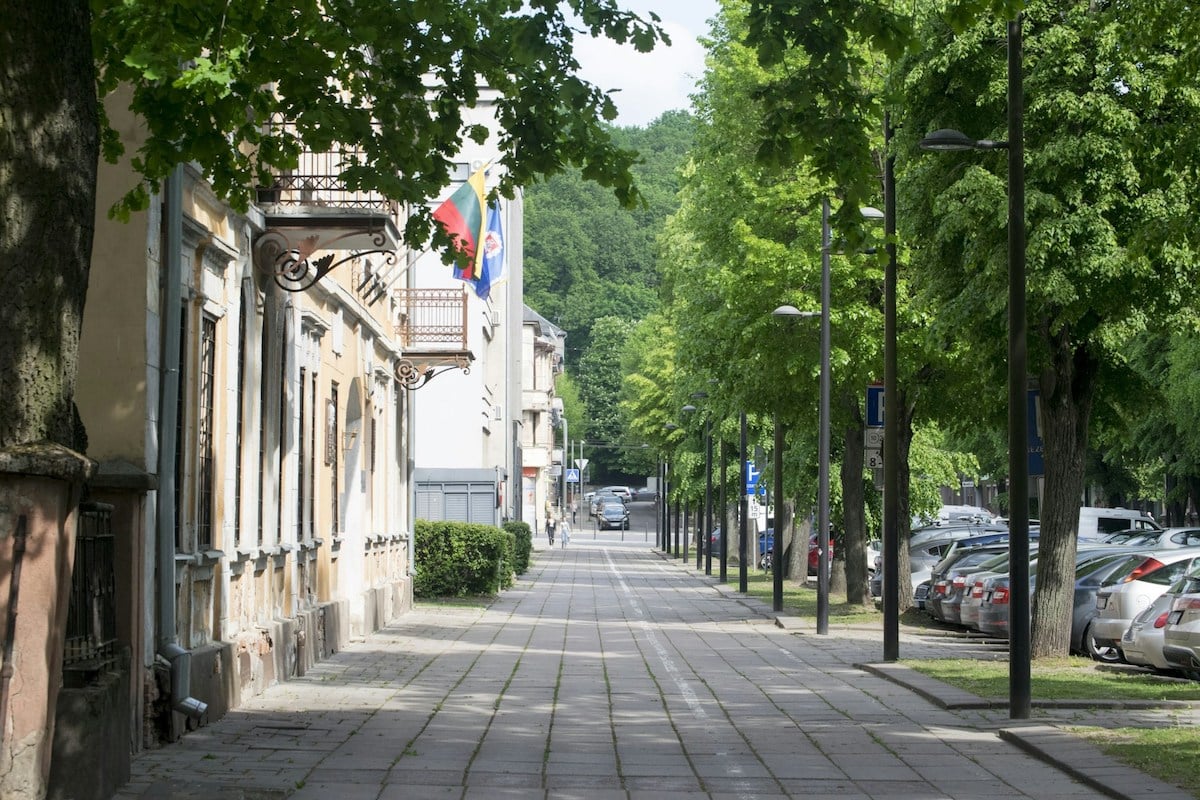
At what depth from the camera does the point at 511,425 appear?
236 feet

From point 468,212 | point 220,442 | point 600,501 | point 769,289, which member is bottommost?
point 600,501

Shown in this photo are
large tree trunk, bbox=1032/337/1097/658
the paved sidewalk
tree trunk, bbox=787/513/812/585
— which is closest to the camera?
the paved sidewalk

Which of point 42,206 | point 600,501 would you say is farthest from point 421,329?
point 600,501

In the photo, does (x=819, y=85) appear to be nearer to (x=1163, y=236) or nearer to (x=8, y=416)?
(x=1163, y=236)

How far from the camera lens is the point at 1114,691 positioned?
16484mm

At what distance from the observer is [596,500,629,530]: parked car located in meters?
119

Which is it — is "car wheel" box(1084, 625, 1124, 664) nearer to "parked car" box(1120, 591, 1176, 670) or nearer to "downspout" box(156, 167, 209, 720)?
"parked car" box(1120, 591, 1176, 670)

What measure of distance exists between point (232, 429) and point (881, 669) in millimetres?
8120

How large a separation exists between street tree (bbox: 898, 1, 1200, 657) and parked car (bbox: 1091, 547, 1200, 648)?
2.13 feet

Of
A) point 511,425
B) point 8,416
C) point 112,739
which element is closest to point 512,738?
point 112,739

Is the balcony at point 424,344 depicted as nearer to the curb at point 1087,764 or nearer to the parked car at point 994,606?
the parked car at point 994,606

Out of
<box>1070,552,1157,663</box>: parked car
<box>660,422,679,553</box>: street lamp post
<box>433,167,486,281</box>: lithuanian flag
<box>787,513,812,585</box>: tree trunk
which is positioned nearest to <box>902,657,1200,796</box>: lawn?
<box>1070,552,1157,663</box>: parked car

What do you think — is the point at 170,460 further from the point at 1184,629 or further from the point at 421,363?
the point at 421,363

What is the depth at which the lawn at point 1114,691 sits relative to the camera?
11453 millimetres
